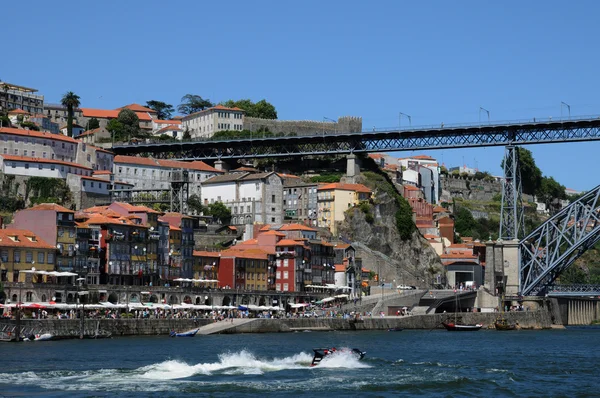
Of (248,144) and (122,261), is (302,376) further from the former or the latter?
(248,144)

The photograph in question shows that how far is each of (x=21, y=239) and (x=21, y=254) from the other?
1444 millimetres

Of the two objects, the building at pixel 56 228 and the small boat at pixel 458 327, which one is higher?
the building at pixel 56 228

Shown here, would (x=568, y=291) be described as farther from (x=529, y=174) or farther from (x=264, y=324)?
(x=529, y=174)

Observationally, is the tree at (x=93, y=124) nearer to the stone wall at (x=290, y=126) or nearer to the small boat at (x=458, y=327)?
the stone wall at (x=290, y=126)

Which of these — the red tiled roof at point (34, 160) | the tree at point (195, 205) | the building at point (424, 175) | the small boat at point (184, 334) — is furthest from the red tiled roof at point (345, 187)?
the small boat at point (184, 334)

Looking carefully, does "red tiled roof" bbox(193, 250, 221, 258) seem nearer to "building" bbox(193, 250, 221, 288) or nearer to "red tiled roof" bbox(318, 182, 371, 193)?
"building" bbox(193, 250, 221, 288)

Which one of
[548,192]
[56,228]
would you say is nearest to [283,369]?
[56,228]

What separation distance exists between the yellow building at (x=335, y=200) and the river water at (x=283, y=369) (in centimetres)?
4475

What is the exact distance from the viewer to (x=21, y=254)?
7694 centimetres

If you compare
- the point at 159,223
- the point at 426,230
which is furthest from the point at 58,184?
the point at 426,230

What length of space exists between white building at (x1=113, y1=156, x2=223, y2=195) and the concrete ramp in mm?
40387

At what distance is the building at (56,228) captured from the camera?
80500mm

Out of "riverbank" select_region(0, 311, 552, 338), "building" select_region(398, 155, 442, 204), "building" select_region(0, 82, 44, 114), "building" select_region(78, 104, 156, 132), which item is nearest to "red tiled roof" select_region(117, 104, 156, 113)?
"building" select_region(78, 104, 156, 132)

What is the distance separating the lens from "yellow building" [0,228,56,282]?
248ft
